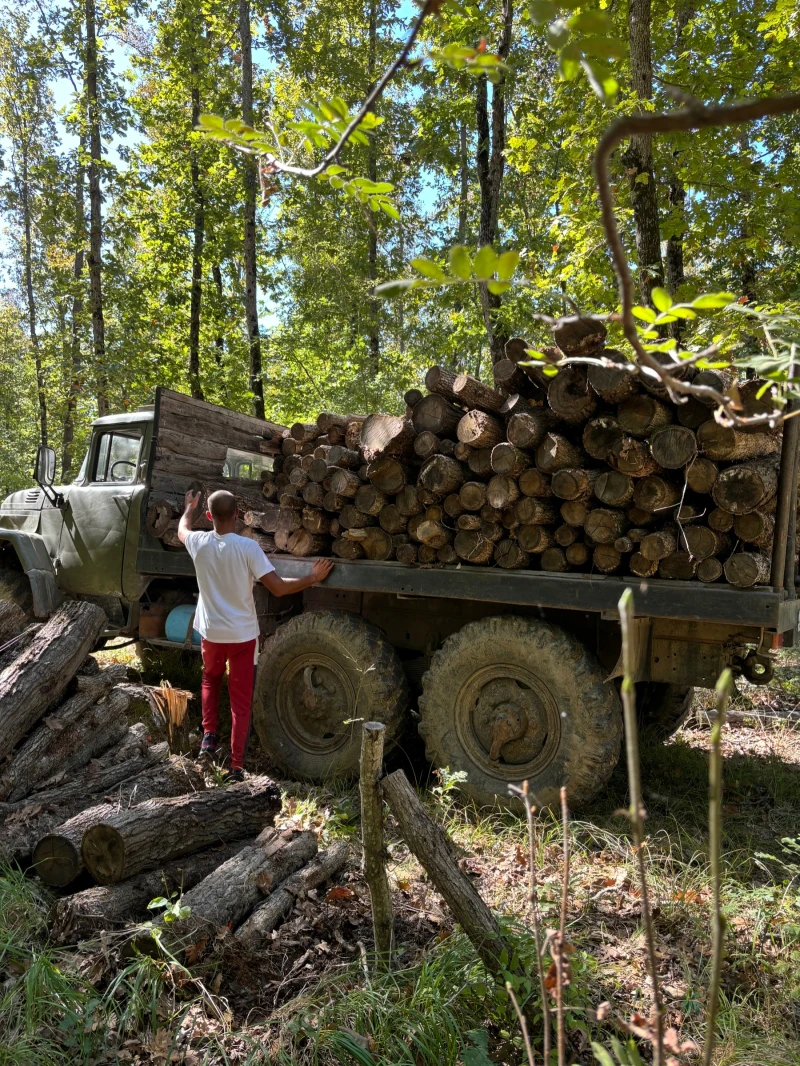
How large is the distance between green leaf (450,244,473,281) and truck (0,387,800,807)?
2596mm

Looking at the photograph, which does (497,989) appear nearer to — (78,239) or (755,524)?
(755,524)

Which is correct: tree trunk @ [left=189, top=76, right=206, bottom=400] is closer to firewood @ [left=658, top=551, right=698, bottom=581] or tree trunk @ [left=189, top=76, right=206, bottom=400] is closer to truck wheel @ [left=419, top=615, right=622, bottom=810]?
truck wheel @ [left=419, top=615, right=622, bottom=810]

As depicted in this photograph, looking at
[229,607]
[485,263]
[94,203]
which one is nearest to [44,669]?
[229,607]

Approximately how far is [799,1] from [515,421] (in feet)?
17.9

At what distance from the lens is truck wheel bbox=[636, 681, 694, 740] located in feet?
18.3

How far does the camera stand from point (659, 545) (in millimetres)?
3885

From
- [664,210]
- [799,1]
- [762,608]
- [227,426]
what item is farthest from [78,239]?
[762,608]

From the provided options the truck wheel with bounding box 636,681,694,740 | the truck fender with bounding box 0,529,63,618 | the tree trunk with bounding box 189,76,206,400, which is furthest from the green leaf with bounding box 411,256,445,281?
the tree trunk with bounding box 189,76,206,400

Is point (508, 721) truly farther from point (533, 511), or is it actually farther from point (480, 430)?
point (480, 430)

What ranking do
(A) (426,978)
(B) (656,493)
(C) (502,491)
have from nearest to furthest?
1. (A) (426,978)
2. (B) (656,493)
3. (C) (502,491)

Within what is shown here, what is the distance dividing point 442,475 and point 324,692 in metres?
1.84

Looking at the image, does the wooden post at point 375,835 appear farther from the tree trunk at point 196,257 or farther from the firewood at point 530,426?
the tree trunk at point 196,257

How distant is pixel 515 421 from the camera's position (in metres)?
4.25

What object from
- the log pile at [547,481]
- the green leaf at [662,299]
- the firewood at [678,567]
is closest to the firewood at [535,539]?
the log pile at [547,481]
